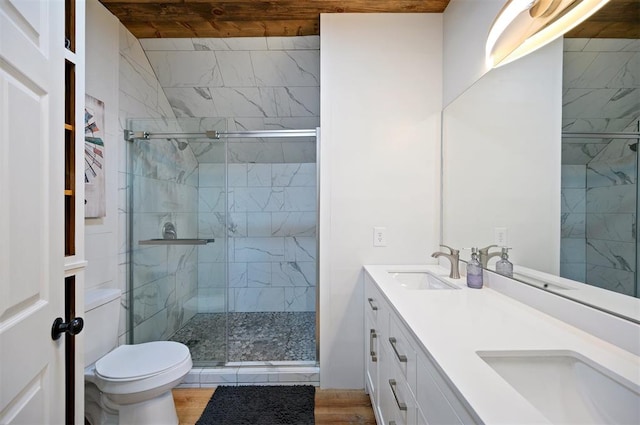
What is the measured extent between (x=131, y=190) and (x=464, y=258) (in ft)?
7.60

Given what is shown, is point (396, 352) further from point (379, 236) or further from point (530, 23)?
point (530, 23)

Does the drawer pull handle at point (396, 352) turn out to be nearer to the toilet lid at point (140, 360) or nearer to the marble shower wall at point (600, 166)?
the marble shower wall at point (600, 166)

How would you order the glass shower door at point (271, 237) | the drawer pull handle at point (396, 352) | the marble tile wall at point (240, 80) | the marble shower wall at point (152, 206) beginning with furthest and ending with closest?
1. the glass shower door at point (271, 237)
2. the marble tile wall at point (240, 80)
3. the marble shower wall at point (152, 206)
4. the drawer pull handle at point (396, 352)

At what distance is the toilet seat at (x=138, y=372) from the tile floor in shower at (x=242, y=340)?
21.7 inches

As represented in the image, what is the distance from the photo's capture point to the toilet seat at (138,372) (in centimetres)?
135

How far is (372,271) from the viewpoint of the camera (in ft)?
5.47

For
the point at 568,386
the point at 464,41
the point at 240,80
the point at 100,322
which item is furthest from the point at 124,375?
the point at 464,41

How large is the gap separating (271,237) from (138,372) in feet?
6.11

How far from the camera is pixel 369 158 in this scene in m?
1.85

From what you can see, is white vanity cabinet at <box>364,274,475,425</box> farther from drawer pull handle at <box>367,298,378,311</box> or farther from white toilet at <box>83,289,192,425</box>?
white toilet at <box>83,289,192,425</box>

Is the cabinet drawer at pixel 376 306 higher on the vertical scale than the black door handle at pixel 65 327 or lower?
lower

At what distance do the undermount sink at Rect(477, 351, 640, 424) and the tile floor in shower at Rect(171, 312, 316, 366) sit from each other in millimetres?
1608

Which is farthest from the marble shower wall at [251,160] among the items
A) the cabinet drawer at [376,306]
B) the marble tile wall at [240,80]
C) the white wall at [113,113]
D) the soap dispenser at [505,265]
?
the soap dispenser at [505,265]

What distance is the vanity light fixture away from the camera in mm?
884
